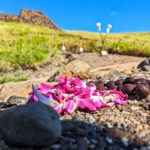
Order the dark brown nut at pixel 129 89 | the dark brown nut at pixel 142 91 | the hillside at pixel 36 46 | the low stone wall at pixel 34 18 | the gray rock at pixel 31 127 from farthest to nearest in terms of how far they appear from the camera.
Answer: the low stone wall at pixel 34 18, the hillside at pixel 36 46, the dark brown nut at pixel 129 89, the dark brown nut at pixel 142 91, the gray rock at pixel 31 127

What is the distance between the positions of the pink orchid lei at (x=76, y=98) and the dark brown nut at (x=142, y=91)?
14cm

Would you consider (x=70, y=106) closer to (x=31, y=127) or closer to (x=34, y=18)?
(x=31, y=127)

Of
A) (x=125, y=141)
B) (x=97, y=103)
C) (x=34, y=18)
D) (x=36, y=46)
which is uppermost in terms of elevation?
(x=34, y=18)

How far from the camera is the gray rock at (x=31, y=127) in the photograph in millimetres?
1107

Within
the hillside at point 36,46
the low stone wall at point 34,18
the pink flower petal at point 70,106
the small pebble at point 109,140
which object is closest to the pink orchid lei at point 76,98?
the pink flower petal at point 70,106

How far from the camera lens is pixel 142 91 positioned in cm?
208

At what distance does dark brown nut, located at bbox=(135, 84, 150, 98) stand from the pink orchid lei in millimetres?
137

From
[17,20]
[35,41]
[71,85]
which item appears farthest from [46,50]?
[17,20]

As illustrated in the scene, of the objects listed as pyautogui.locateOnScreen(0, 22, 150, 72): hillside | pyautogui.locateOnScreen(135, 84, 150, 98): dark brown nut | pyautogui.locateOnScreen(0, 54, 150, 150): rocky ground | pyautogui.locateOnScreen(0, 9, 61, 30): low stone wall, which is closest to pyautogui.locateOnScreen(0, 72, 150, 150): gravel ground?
pyautogui.locateOnScreen(0, 54, 150, 150): rocky ground

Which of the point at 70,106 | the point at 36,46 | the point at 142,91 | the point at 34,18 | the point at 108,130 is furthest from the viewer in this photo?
the point at 34,18

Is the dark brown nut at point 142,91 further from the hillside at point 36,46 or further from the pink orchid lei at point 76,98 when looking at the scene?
the hillside at point 36,46

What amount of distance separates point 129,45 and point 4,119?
12.1 metres

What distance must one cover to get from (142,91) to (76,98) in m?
0.69

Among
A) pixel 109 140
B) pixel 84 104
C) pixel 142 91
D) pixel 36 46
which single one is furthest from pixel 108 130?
pixel 36 46
